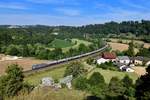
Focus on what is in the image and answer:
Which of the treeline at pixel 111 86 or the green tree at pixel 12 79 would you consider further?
the green tree at pixel 12 79

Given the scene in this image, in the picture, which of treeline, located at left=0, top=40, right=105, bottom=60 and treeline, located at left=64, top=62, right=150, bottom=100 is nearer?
treeline, located at left=64, top=62, right=150, bottom=100

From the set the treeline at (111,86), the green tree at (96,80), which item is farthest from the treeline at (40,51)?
the green tree at (96,80)

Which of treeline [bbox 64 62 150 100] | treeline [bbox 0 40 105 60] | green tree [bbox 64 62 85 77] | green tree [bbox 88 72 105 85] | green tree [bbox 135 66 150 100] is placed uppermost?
green tree [bbox 135 66 150 100]

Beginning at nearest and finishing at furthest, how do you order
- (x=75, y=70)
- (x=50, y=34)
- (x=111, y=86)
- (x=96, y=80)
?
(x=111, y=86), (x=96, y=80), (x=75, y=70), (x=50, y=34)

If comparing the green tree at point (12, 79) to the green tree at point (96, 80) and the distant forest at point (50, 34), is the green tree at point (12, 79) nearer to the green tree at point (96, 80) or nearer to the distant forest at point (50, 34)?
the green tree at point (96, 80)

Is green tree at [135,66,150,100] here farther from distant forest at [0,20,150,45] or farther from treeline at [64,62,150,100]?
distant forest at [0,20,150,45]

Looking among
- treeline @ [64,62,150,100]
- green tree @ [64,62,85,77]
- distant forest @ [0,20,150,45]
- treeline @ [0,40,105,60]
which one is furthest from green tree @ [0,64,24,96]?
distant forest @ [0,20,150,45]

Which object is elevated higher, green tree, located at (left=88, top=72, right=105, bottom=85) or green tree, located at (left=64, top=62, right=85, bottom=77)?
green tree, located at (left=88, top=72, right=105, bottom=85)

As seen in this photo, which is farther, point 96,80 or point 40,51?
point 40,51

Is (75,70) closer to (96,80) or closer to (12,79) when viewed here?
(96,80)

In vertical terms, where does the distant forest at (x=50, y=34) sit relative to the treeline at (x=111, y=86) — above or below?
below

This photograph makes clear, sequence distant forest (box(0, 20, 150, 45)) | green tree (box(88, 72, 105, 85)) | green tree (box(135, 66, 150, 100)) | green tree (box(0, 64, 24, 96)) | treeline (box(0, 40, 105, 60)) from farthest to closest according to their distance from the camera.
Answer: distant forest (box(0, 20, 150, 45)) < treeline (box(0, 40, 105, 60)) < green tree (box(88, 72, 105, 85)) < green tree (box(0, 64, 24, 96)) < green tree (box(135, 66, 150, 100))

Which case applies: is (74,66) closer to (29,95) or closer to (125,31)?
(29,95)

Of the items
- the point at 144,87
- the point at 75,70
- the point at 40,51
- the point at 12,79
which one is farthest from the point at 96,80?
the point at 40,51
